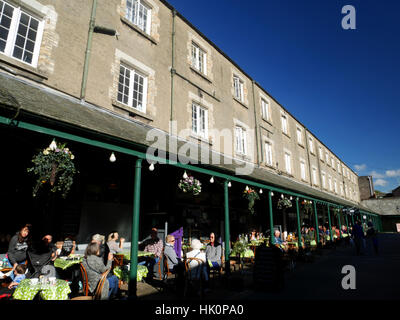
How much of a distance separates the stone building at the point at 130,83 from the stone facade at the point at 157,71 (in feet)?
0.10

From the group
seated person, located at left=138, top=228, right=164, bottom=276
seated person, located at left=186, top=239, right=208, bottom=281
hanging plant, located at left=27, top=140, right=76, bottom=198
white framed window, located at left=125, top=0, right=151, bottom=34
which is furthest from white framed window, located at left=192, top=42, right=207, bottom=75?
seated person, located at left=186, top=239, right=208, bottom=281

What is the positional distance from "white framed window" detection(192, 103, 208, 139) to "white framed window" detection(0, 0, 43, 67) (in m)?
5.51

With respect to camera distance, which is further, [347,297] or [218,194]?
[218,194]

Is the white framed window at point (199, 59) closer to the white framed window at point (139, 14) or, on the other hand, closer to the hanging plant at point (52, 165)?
the white framed window at point (139, 14)

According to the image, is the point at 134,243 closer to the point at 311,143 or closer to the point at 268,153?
the point at 268,153

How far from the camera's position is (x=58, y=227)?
6328 millimetres

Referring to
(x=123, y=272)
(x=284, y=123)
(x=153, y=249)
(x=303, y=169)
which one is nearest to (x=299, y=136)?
(x=303, y=169)

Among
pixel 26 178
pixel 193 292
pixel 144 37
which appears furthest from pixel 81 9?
pixel 193 292

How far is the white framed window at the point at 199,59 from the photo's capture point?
35.2 feet

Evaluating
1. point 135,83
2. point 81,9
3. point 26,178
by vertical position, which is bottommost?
point 26,178

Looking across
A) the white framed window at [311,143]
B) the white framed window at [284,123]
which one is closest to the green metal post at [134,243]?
the white framed window at [284,123]
